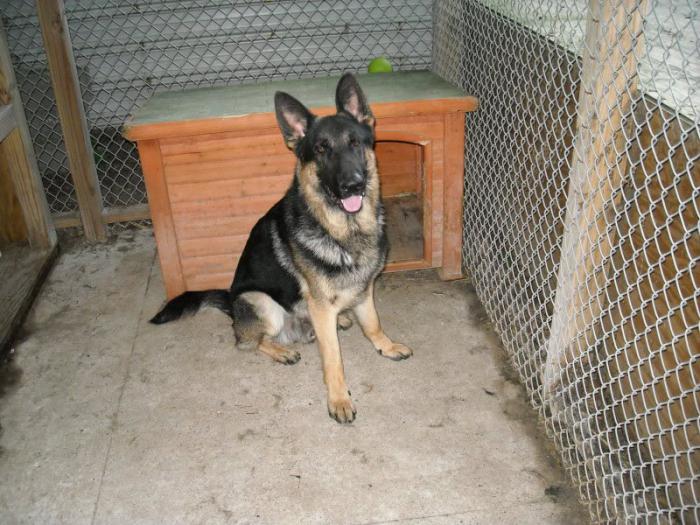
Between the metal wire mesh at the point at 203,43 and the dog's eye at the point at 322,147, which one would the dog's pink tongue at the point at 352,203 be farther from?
the metal wire mesh at the point at 203,43

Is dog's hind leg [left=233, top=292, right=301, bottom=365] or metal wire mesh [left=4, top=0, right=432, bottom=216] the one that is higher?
metal wire mesh [left=4, top=0, right=432, bottom=216]

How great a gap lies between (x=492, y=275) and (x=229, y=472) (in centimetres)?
192

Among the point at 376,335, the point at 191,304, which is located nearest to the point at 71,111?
the point at 191,304

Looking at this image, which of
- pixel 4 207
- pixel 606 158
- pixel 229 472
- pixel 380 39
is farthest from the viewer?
pixel 380 39

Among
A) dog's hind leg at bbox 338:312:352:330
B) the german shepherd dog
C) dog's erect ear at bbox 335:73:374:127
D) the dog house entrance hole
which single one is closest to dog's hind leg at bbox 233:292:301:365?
the german shepherd dog

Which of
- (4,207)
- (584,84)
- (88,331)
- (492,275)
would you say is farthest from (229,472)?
(4,207)

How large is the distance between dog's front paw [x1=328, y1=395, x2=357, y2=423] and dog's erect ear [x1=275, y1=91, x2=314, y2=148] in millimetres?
1259

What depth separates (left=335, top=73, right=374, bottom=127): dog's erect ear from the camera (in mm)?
2596

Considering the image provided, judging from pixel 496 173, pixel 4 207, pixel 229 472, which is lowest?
pixel 229 472

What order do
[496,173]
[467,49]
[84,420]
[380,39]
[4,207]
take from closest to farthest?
[84,420], [496,173], [467,49], [4,207], [380,39]

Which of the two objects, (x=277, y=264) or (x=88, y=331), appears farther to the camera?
(x=88, y=331)

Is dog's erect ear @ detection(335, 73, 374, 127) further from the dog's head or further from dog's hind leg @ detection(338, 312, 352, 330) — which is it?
dog's hind leg @ detection(338, 312, 352, 330)

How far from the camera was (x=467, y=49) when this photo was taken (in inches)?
147

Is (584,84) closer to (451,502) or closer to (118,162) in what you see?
(451,502)
